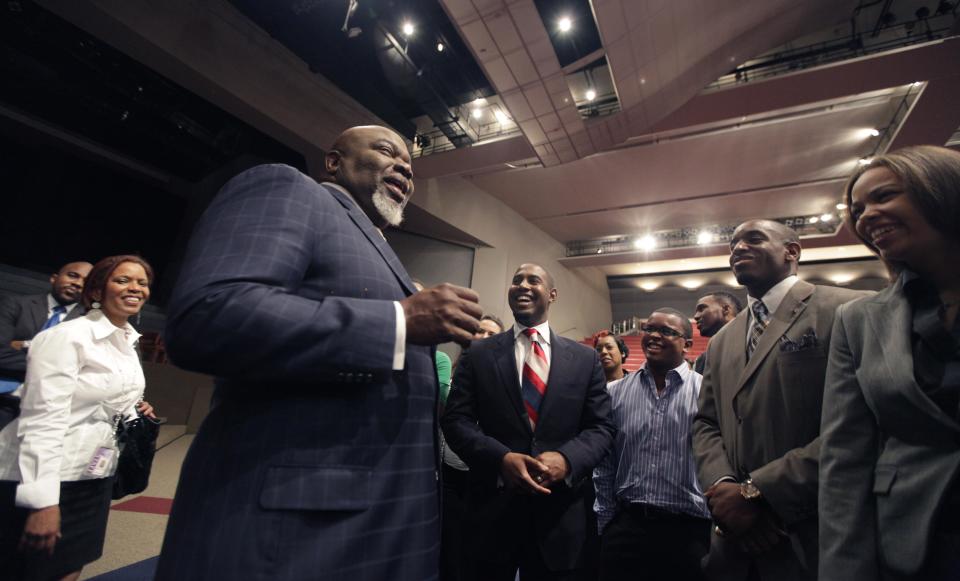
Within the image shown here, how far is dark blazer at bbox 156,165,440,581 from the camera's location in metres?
0.76

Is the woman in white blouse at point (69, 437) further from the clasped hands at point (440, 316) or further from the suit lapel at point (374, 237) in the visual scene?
the clasped hands at point (440, 316)

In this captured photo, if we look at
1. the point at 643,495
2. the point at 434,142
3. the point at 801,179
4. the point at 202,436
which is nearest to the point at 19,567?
the point at 202,436

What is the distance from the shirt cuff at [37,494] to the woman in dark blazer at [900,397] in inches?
Answer: 93.7

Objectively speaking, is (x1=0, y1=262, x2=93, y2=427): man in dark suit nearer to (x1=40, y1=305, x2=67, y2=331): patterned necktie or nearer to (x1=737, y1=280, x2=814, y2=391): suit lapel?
(x1=40, y1=305, x2=67, y2=331): patterned necktie

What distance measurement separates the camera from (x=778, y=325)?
1598 millimetres

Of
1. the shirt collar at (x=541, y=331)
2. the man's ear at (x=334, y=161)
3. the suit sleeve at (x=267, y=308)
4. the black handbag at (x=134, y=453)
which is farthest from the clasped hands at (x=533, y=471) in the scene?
the black handbag at (x=134, y=453)

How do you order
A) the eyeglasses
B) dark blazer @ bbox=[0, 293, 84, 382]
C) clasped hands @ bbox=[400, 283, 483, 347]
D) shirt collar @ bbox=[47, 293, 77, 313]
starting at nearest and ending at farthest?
clasped hands @ bbox=[400, 283, 483, 347] → the eyeglasses → dark blazer @ bbox=[0, 293, 84, 382] → shirt collar @ bbox=[47, 293, 77, 313]

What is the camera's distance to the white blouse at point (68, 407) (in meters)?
1.49

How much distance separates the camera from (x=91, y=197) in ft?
27.8

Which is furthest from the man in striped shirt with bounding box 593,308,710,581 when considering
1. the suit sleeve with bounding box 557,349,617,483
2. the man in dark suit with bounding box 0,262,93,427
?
the man in dark suit with bounding box 0,262,93,427

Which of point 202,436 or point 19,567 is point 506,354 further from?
point 19,567

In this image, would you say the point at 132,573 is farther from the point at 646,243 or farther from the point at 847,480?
the point at 646,243

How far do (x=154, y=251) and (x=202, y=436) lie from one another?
422 inches

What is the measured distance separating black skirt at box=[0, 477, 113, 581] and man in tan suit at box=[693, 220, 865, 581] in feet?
7.77
